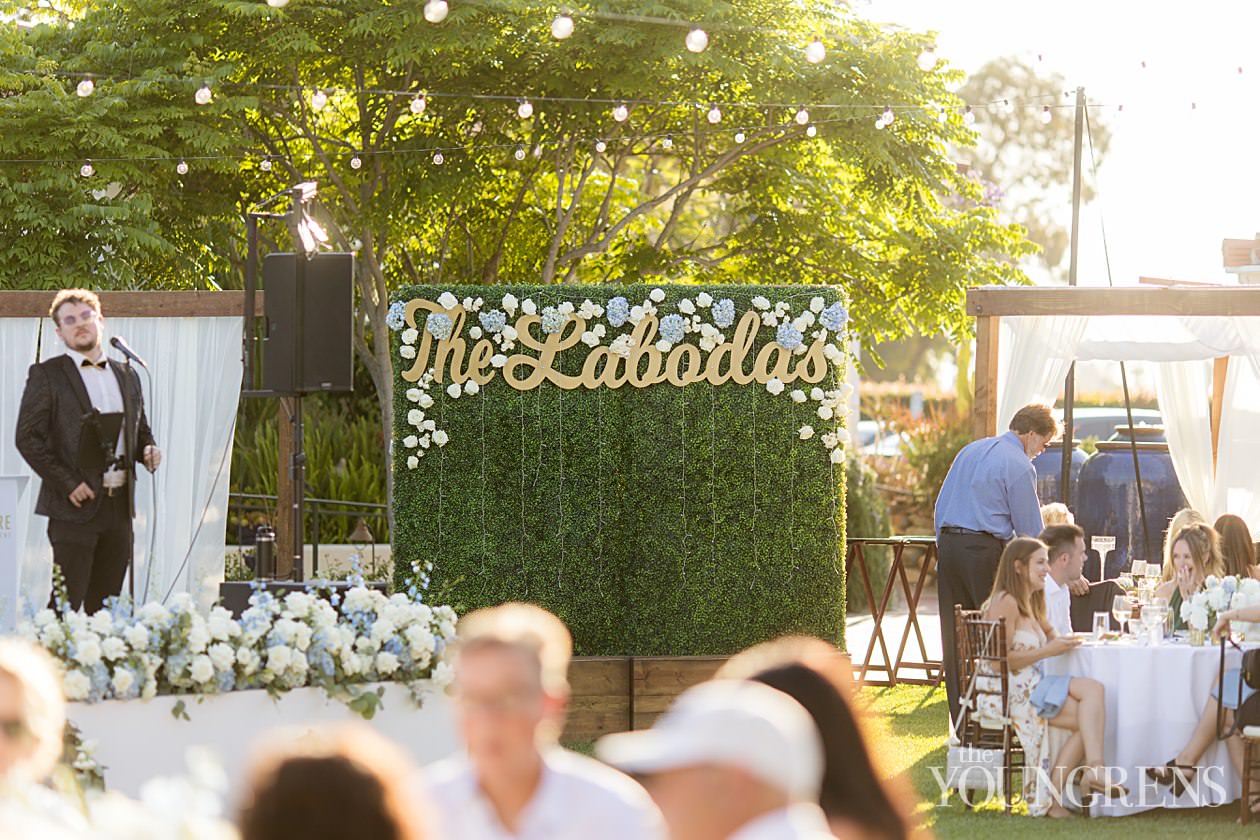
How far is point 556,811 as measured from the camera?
10.6 feet

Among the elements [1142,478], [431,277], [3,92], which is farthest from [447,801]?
[431,277]

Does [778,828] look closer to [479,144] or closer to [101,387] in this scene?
[101,387]

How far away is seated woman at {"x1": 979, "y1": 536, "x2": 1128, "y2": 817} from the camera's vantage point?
24.5 ft

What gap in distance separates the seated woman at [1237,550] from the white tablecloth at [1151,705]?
5.01ft

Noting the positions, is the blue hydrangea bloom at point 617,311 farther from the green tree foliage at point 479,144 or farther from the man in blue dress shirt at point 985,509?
the green tree foliage at point 479,144

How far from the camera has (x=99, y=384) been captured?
780 cm

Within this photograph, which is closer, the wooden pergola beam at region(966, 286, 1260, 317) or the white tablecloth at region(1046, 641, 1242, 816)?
the white tablecloth at region(1046, 641, 1242, 816)

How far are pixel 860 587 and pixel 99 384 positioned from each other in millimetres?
11226

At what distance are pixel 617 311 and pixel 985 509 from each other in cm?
220

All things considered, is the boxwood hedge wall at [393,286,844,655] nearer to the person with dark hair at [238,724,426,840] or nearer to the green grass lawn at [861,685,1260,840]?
the green grass lawn at [861,685,1260,840]

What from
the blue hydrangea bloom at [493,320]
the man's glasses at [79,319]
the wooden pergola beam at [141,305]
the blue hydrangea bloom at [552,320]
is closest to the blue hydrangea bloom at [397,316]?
the blue hydrangea bloom at [493,320]

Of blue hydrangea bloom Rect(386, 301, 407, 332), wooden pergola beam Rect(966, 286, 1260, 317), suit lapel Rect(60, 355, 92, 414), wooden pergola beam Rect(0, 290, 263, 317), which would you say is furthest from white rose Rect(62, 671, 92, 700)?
wooden pergola beam Rect(966, 286, 1260, 317)

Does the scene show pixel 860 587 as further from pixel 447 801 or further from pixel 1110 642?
pixel 447 801

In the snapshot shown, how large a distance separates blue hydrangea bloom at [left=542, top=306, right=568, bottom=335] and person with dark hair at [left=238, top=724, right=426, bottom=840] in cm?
720
